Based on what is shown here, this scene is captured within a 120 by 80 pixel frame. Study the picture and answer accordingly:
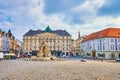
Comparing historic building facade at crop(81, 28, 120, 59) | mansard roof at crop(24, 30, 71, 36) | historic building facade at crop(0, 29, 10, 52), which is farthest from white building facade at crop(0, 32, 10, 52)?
historic building facade at crop(81, 28, 120, 59)

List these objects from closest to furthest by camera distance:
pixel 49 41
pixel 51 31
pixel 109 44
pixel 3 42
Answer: pixel 109 44, pixel 3 42, pixel 49 41, pixel 51 31

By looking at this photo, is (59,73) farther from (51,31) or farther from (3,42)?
(51,31)

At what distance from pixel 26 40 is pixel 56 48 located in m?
21.4

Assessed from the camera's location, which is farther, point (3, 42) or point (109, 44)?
point (3, 42)

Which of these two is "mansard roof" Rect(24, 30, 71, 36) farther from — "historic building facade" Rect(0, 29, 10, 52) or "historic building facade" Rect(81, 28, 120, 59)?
"historic building facade" Rect(81, 28, 120, 59)

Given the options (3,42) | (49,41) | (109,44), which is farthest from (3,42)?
(109,44)

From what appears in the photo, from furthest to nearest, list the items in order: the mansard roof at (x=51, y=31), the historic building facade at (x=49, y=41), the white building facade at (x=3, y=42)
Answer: the mansard roof at (x=51, y=31), the historic building facade at (x=49, y=41), the white building facade at (x=3, y=42)

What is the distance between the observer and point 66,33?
118m

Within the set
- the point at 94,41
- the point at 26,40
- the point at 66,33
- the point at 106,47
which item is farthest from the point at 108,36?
the point at 26,40

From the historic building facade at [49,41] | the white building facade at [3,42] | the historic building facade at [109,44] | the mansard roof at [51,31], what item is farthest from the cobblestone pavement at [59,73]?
the mansard roof at [51,31]

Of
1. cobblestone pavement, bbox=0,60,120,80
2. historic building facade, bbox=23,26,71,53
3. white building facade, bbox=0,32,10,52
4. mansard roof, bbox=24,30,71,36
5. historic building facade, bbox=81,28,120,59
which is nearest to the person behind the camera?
cobblestone pavement, bbox=0,60,120,80

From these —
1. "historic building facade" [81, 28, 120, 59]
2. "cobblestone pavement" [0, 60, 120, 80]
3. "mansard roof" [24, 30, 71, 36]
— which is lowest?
"cobblestone pavement" [0, 60, 120, 80]

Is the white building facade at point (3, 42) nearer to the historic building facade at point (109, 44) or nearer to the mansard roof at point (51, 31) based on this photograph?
the mansard roof at point (51, 31)

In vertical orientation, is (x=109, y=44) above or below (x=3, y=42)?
below
